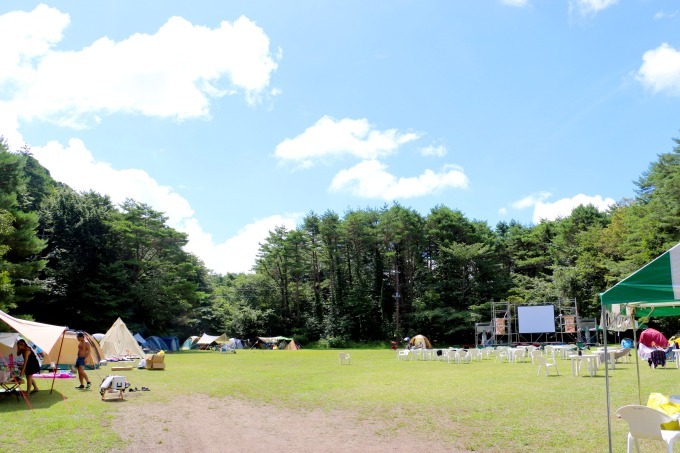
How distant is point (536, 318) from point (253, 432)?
99.2ft

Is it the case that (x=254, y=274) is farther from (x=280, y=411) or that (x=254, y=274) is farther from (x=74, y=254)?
(x=280, y=411)

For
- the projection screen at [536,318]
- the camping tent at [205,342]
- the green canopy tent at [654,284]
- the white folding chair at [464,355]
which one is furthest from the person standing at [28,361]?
the camping tent at [205,342]

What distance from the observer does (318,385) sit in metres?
14.2

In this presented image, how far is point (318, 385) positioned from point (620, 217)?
3550 cm

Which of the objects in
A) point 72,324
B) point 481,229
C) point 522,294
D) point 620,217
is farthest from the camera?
point 481,229

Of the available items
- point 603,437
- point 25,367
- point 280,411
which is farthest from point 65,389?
point 603,437

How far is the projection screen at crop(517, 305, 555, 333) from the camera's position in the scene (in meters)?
33.8

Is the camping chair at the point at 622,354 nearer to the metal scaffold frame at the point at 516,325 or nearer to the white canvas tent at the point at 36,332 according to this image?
the metal scaffold frame at the point at 516,325

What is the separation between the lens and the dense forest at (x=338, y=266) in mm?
35844

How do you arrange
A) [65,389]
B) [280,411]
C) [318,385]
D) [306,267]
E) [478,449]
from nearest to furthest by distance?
[478,449] < [280,411] < [65,389] < [318,385] < [306,267]

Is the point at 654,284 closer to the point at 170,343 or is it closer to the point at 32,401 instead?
the point at 32,401

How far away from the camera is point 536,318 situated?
112ft

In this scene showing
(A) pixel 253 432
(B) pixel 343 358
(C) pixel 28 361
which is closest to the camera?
(A) pixel 253 432

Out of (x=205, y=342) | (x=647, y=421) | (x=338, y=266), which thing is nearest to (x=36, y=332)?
(x=647, y=421)
